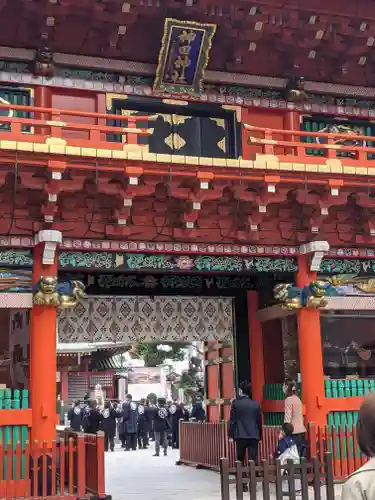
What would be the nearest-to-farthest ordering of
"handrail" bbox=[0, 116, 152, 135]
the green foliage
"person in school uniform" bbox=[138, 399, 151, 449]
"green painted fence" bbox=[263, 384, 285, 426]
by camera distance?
"handrail" bbox=[0, 116, 152, 135] < "green painted fence" bbox=[263, 384, 285, 426] < "person in school uniform" bbox=[138, 399, 151, 449] < the green foliage

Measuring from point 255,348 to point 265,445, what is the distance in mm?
2134

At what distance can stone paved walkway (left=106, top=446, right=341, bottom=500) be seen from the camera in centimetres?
1108

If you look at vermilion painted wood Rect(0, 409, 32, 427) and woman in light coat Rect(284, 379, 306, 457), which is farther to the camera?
woman in light coat Rect(284, 379, 306, 457)

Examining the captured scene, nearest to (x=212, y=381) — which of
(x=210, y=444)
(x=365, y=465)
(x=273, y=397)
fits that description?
(x=210, y=444)

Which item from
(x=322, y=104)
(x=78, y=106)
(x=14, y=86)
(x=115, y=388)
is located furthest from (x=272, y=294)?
(x=115, y=388)

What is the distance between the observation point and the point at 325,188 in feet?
37.7

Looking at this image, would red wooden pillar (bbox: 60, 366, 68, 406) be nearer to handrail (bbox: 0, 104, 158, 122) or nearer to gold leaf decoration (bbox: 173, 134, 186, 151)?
gold leaf decoration (bbox: 173, 134, 186, 151)

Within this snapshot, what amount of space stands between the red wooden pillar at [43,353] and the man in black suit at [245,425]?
3.16m

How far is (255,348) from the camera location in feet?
46.4

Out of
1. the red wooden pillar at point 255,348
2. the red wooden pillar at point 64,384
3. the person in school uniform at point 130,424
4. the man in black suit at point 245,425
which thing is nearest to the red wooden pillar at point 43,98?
the red wooden pillar at point 255,348

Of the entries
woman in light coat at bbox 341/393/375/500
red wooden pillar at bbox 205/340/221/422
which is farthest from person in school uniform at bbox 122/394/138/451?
woman in light coat at bbox 341/393/375/500

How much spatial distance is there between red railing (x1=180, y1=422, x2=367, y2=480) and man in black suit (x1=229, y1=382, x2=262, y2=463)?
734mm

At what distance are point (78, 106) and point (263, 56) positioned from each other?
12.4ft

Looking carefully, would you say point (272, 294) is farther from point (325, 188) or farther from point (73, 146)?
point (73, 146)
